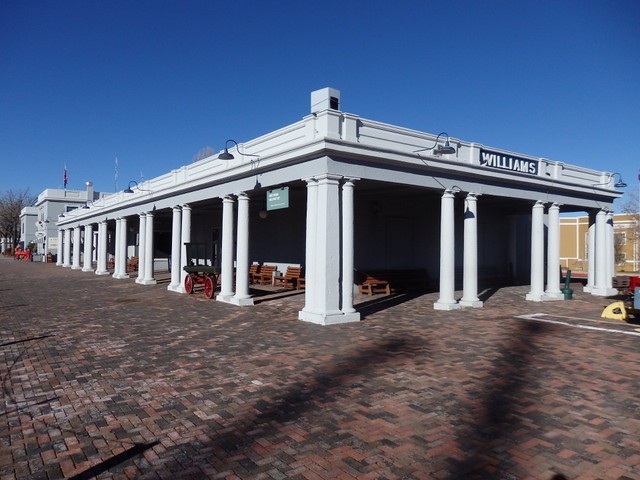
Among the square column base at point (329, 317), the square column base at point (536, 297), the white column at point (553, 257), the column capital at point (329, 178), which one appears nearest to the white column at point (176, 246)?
the square column base at point (329, 317)

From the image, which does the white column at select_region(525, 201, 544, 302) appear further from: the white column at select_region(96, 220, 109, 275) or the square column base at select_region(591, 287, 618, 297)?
the white column at select_region(96, 220, 109, 275)

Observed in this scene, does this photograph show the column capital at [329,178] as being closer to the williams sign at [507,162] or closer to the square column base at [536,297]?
the williams sign at [507,162]

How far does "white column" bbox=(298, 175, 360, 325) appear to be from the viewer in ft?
33.5

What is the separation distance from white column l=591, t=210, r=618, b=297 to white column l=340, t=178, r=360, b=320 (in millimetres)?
12317

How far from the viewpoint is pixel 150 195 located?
20047mm

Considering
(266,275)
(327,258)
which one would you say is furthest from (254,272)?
(327,258)

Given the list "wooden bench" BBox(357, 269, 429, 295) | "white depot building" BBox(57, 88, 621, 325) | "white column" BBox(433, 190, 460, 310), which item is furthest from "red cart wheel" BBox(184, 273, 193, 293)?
"white column" BBox(433, 190, 460, 310)

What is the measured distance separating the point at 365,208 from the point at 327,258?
25.7ft

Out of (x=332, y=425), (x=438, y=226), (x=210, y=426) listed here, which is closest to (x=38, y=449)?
(x=210, y=426)

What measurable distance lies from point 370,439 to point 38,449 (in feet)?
9.15

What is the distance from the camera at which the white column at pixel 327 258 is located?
1020 cm

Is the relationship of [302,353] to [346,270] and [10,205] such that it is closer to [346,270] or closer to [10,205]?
[346,270]

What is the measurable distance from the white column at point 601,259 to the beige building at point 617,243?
23001 mm

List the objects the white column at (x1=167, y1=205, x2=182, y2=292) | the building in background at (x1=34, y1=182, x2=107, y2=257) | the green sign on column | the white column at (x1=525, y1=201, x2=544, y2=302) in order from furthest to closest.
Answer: the building in background at (x1=34, y1=182, x2=107, y2=257) < the white column at (x1=167, y1=205, x2=182, y2=292) < the white column at (x1=525, y1=201, x2=544, y2=302) < the green sign on column
